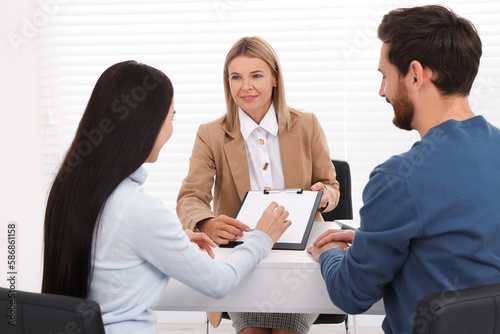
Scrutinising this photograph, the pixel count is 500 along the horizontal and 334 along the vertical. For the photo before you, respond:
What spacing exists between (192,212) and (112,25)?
5.98ft

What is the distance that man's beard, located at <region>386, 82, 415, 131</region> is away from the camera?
3.84ft

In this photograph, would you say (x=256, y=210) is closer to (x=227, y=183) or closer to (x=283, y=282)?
(x=283, y=282)

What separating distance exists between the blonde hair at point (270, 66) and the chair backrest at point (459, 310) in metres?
1.44

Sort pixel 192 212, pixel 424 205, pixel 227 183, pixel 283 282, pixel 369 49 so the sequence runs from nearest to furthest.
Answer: pixel 424 205 → pixel 283 282 → pixel 192 212 → pixel 227 183 → pixel 369 49

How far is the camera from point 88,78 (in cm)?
324

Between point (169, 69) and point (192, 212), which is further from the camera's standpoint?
point (169, 69)

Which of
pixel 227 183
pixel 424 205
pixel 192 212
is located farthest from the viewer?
pixel 227 183

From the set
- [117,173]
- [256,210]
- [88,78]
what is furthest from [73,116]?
[117,173]

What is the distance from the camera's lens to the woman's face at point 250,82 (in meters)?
2.15

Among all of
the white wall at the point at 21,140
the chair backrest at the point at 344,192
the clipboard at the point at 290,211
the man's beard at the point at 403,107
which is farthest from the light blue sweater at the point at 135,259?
the white wall at the point at 21,140

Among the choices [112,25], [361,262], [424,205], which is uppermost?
[112,25]

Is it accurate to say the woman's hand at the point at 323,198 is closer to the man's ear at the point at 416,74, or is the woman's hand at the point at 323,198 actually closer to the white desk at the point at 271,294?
the white desk at the point at 271,294

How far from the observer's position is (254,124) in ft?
7.13

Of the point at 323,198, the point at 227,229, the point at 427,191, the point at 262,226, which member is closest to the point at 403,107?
the point at 427,191
